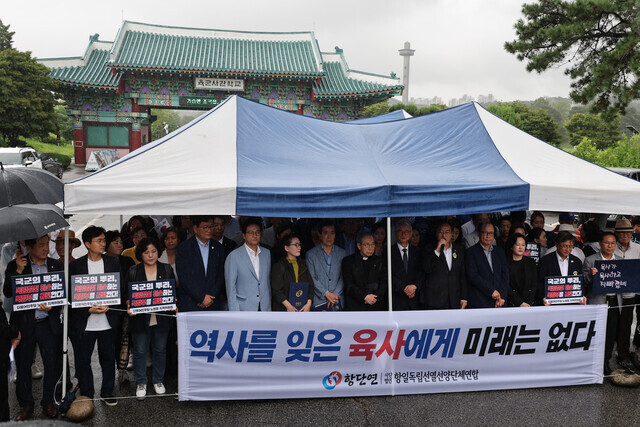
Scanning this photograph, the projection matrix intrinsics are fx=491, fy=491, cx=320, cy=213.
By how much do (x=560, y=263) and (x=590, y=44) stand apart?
31.7 ft

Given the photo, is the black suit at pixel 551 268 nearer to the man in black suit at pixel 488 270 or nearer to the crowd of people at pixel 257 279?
the crowd of people at pixel 257 279

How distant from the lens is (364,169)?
16.8 feet

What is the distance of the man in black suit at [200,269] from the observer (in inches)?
187

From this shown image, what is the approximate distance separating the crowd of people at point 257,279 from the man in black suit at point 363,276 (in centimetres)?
1

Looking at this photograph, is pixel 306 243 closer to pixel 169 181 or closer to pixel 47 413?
pixel 169 181

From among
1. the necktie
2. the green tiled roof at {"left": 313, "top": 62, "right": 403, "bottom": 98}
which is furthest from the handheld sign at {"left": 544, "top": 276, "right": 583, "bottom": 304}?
the green tiled roof at {"left": 313, "top": 62, "right": 403, "bottom": 98}

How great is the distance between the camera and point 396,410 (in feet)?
14.8

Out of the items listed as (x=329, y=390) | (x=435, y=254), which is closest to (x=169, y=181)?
(x=329, y=390)

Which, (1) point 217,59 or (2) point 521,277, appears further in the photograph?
(1) point 217,59

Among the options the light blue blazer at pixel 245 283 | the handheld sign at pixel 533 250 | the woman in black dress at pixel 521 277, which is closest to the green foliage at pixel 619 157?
the handheld sign at pixel 533 250

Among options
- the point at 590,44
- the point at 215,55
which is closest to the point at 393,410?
the point at 590,44

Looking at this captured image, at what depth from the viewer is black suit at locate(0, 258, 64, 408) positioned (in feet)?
13.6

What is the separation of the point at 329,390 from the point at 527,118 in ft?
178

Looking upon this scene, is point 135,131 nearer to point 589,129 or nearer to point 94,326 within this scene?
point 94,326
